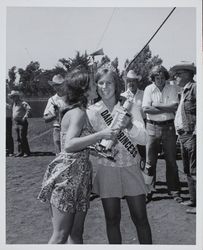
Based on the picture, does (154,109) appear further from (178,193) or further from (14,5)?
(14,5)

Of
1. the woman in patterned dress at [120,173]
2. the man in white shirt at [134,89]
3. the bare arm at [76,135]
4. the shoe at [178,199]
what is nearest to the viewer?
the bare arm at [76,135]

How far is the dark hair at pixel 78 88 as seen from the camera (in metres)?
1.70

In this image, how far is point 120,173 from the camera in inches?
73.0

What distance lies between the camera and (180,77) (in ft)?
8.93

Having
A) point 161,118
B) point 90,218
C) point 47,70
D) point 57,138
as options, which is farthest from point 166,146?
point 47,70

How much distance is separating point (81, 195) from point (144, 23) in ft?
4.67

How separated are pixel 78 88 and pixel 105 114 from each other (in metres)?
0.27

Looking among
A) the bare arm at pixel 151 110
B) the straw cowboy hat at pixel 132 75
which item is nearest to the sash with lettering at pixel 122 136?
the bare arm at pixel 151 110

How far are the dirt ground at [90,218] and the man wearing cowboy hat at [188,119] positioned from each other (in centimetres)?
19

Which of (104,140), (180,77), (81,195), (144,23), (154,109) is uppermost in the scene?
(144,23)

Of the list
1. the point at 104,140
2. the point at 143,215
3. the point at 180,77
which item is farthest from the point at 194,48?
the point at 143,215

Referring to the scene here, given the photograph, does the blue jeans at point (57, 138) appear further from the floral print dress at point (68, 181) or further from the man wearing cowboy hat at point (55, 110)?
the floral print dress at point (68, 181)

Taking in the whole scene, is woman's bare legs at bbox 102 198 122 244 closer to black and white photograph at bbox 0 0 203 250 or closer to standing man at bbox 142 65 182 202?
black and white photograph at bbox 0 0 203 250

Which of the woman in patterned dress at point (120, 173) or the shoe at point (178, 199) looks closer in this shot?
the woman in patterned dress at point (120, 173)
